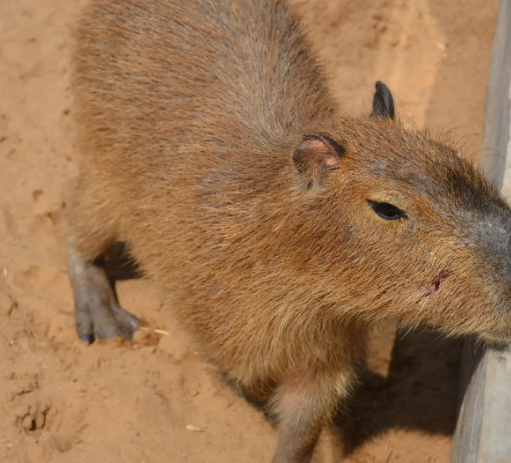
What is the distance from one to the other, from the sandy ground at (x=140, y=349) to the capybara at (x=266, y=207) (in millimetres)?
265

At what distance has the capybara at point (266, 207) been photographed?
2951 millimetres

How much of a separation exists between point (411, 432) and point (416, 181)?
175 centimetres

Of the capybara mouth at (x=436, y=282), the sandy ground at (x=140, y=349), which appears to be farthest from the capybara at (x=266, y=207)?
the sandy ground at (x=140, y=349)

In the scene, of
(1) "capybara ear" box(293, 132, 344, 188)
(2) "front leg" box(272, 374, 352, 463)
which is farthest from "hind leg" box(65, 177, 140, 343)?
(1) "capybara ear" box(293, 132, 344, 188)

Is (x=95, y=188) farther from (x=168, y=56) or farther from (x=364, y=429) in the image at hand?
(x=364, y=429)

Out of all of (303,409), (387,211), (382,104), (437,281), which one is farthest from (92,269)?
(437,281)

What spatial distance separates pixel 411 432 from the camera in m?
4.25

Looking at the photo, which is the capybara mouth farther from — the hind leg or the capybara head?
the hind leg

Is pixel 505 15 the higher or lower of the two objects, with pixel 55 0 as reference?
higher

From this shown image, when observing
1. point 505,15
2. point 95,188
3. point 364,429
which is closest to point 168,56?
point 95,188

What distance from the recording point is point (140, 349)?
15.1ft

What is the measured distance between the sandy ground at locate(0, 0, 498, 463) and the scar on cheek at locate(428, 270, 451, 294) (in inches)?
56.5

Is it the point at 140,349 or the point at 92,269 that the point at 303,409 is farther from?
the point at 92,269

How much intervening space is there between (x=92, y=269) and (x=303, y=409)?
5.54 feet
